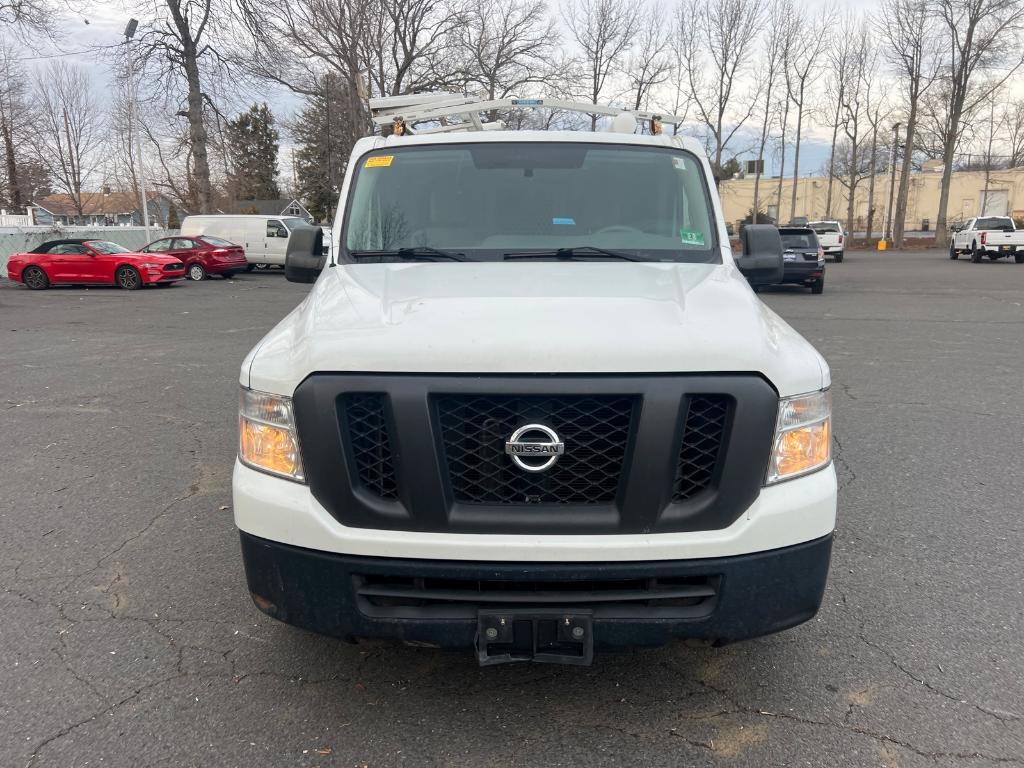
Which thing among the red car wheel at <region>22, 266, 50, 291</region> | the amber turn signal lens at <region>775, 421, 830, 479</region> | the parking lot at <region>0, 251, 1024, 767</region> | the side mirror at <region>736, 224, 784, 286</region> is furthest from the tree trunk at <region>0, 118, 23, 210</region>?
the amber turn signal lens at <region>775, 421, 830, 479</region>

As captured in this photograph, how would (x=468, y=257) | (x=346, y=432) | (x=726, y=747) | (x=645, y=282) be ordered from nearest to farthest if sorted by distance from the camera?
(x=346, y=432), (x=726, y=747), (x=645, y=282), (x=468, y=257)

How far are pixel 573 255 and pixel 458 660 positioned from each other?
1.85 m

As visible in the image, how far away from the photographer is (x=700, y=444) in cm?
230

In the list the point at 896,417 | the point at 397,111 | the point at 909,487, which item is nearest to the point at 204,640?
the point at 397,111

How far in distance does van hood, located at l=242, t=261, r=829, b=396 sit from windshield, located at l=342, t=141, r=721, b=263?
0.70 m

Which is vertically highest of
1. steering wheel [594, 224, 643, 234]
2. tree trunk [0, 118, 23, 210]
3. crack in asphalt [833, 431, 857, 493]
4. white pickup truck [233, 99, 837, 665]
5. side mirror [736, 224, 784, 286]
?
tree trunk [0, 118, 23, 210]

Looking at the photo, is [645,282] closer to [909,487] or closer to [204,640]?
[204,640]

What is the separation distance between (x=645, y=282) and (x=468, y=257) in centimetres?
93

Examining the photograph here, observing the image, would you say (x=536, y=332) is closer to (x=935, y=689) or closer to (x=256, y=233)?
(x=935, y=689)

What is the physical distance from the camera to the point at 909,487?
16.3 feet

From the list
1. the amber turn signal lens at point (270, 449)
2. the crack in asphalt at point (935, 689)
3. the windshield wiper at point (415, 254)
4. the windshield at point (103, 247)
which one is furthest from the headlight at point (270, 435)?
the windshield at point (103, 247)

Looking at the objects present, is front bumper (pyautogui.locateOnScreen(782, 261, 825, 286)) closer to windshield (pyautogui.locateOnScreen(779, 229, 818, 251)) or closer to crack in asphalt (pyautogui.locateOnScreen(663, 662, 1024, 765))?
windshield (pyautogui.locateOnScreen(779, 229, 818, 251))

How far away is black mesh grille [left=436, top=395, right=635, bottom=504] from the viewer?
7.45ft

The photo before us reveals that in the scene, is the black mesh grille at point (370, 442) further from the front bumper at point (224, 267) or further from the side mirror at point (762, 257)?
the front bumper at point (224, 267)
